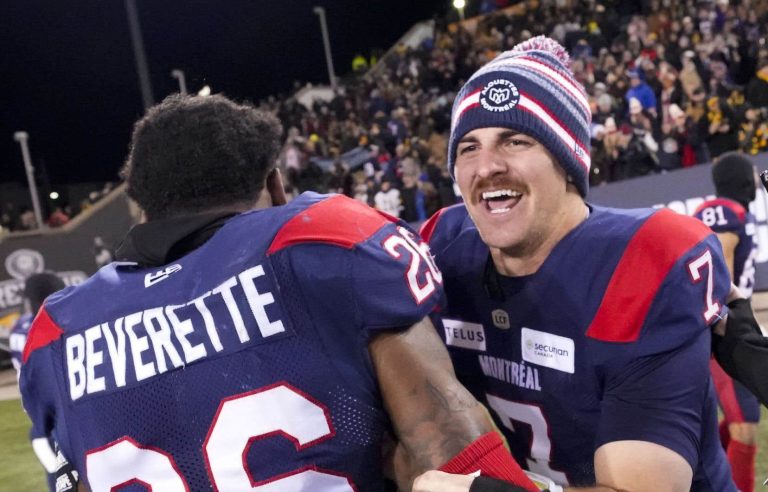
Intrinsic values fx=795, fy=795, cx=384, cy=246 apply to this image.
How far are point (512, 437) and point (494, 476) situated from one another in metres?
0.64

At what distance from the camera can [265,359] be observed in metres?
1.46

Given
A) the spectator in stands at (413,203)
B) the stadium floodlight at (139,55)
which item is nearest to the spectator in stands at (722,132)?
the spectator in stands at (413,203)

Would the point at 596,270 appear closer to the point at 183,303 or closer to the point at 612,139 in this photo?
the point at 183,303

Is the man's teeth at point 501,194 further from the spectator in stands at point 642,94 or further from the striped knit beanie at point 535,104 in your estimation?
the spectator in stands at point 642,94

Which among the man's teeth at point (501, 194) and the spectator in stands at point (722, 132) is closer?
the man's teeth at point (501, 194)

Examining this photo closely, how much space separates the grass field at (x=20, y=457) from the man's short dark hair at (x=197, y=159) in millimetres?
3555

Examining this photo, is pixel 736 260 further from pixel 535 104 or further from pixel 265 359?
pixel 265 359

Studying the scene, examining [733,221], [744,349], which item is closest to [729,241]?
[733,221]

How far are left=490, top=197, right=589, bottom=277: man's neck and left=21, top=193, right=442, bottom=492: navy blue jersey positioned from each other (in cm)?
45

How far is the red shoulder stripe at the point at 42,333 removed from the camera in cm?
168

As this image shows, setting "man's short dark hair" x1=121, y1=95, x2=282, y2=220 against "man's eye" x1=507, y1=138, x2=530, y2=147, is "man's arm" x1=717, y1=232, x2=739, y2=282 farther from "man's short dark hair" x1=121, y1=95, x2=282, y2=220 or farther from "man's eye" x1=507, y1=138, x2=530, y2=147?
"man's short dark hair" x1=121, y1=95, x2=282, y2=220

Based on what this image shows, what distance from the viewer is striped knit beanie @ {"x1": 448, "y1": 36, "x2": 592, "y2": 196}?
1.94 m

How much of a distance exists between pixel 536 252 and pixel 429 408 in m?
0.68

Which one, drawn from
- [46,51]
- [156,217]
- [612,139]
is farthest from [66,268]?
[46,51]
